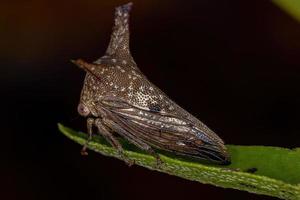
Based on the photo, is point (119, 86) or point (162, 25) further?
point (162, 25)

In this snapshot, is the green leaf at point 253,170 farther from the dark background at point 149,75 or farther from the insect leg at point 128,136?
the dark background at point 149,75

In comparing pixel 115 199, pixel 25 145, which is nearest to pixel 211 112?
pixel 115 199

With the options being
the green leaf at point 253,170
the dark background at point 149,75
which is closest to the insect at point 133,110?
the green leaf at point 253,170

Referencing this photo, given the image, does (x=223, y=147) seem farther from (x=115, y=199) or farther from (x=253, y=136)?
(x=115, y=199)

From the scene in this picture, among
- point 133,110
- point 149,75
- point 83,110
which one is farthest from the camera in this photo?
point 149,75

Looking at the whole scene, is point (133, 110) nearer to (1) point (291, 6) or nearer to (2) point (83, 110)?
(2) point (83, 110)

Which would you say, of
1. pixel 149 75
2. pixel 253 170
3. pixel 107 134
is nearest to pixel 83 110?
pixel 107 134

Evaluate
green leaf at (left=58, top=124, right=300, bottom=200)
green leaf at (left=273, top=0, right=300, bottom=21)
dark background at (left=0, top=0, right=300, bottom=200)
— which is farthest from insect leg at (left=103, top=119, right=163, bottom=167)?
dark background at (left=0, top=0, right=300, bottom=200)

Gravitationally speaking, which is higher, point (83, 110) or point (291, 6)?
point (291, 6)

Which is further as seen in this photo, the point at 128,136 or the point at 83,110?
the point at 83,110
